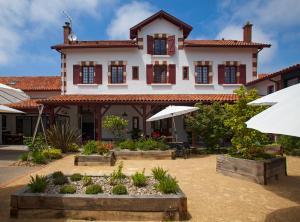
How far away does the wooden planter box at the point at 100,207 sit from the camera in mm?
5223

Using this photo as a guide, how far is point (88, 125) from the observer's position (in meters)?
21.4

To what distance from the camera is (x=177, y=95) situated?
18547 mm

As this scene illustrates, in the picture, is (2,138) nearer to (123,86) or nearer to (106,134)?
(106,134)

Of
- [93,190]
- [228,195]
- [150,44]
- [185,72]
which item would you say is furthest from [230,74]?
[93,190]

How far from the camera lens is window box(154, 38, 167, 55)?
19391 mm

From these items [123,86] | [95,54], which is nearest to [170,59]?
[123,86]

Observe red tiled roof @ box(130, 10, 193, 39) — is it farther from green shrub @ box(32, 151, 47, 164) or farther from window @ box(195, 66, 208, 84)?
green shrub @ box(32, 151, 47, 164)

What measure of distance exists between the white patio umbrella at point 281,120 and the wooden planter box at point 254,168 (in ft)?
13.3

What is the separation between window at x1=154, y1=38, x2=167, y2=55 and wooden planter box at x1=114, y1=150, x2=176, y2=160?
879 cm

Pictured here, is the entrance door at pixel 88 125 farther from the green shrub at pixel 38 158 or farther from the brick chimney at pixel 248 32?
the brick chimney at pixel 248 32

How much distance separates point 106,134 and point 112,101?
13.5ft

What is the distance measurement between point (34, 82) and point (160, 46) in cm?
1246

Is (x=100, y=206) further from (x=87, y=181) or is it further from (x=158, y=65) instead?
(x=158, y=65)

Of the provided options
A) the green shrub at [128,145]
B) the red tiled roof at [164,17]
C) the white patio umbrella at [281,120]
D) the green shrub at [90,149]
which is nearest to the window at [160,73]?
the red tiled roof at [164,17]
